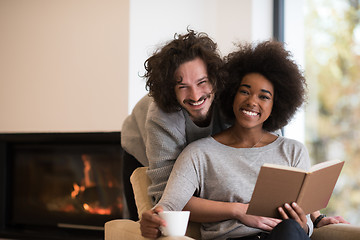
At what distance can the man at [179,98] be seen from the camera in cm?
177

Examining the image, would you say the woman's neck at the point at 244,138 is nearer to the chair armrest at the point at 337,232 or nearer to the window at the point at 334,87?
the chair armrest at the point at 337,232

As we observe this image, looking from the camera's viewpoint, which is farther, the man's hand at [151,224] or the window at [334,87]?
the window at [334,87]

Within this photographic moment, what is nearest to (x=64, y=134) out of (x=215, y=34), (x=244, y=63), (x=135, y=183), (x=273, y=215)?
(x=215, y=34)

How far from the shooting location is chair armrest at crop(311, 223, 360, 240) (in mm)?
1789

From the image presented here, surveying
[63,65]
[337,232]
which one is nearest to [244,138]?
[337,232]

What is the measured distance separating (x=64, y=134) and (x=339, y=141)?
1.84 meters

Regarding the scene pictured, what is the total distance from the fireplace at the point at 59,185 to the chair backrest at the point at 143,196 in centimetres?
122

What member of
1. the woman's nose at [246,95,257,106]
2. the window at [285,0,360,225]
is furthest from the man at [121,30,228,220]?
the window at [285,0,360,225]

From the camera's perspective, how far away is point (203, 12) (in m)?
3.49

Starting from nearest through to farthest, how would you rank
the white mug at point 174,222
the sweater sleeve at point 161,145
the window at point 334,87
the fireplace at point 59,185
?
1. the white mug at point 174,222
2. the sweater sleeve at point 161,145
3. the window at point 334,87
4. the fireplace at point 59,185

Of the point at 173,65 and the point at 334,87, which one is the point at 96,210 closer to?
the point at 334,87

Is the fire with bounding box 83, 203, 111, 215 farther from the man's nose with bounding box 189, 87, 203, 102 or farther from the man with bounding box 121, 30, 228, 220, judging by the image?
the man's nose with bounding box 189, 87, 203, 102

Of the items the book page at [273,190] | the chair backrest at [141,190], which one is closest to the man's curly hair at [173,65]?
the chair backrest at [141,190]

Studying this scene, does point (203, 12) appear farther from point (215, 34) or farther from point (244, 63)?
point (244, 63)
